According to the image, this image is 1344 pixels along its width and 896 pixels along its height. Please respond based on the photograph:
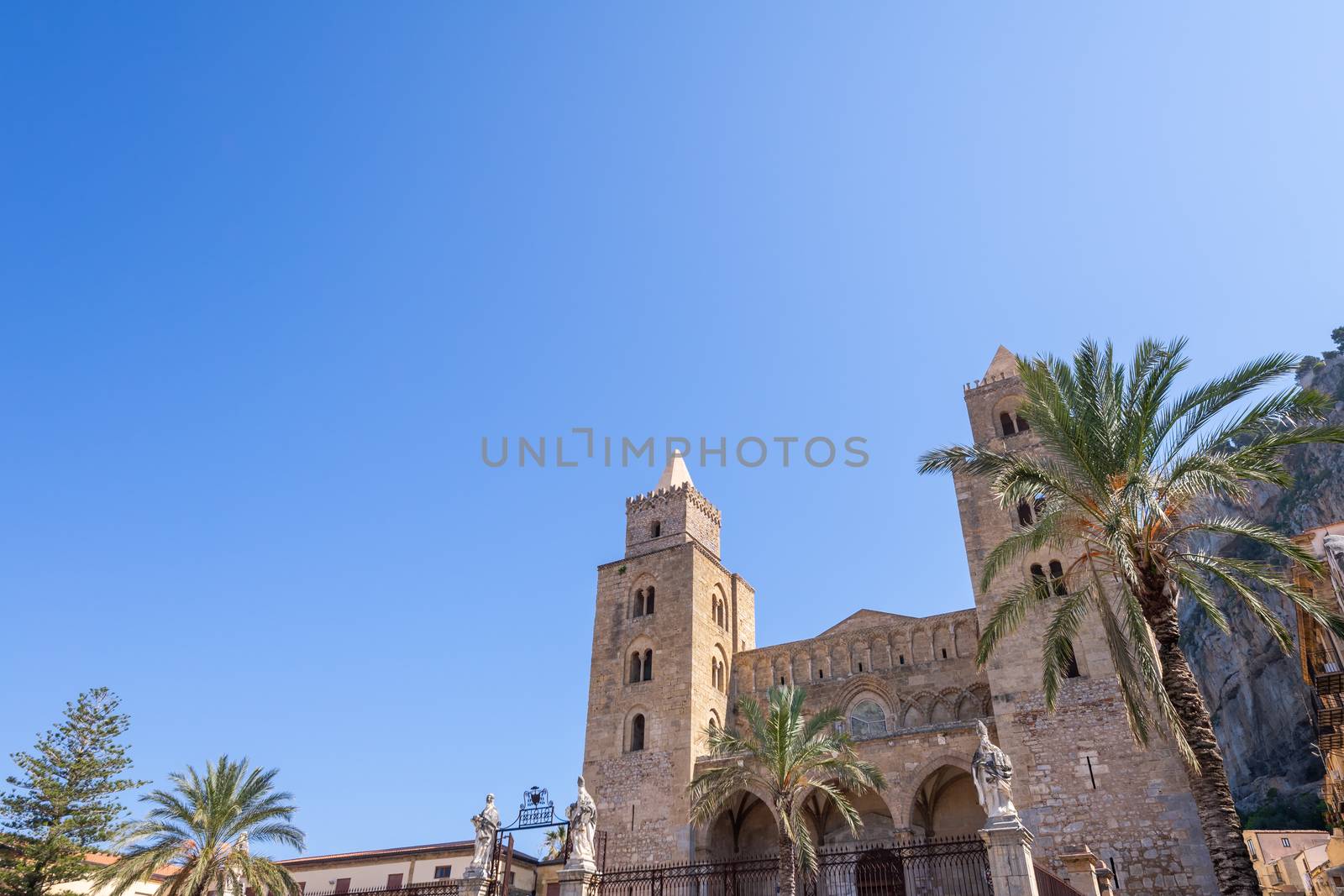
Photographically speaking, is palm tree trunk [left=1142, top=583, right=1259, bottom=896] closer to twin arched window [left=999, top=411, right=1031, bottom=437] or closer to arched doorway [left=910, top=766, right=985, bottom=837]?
arched doorway [left=910, top=766, right=985, bottom=837]

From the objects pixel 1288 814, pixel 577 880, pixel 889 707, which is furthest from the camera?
pixel 1288 814

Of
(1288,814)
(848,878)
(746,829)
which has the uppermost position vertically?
(1288,814)

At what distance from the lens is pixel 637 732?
29219mm

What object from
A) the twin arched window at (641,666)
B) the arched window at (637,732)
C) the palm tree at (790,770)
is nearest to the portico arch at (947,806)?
the palm tree at (790,770)

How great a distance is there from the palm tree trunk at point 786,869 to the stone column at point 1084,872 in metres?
5.72

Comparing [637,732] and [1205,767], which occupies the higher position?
[637,732]

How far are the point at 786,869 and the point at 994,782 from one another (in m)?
7.58

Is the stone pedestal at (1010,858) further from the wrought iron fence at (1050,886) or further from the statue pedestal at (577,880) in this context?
the statue pedestal at (577,880)

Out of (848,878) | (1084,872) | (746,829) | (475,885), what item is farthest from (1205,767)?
(746,829)

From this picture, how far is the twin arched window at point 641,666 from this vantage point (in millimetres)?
30344

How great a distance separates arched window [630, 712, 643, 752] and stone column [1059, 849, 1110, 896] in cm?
1509

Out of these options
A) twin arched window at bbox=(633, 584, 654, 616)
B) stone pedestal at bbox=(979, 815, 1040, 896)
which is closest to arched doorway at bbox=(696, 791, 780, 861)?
twin arched window at bbox=(633, 584, 654, 616)

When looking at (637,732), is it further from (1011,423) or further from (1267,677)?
(1267,677)

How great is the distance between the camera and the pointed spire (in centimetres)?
2986
